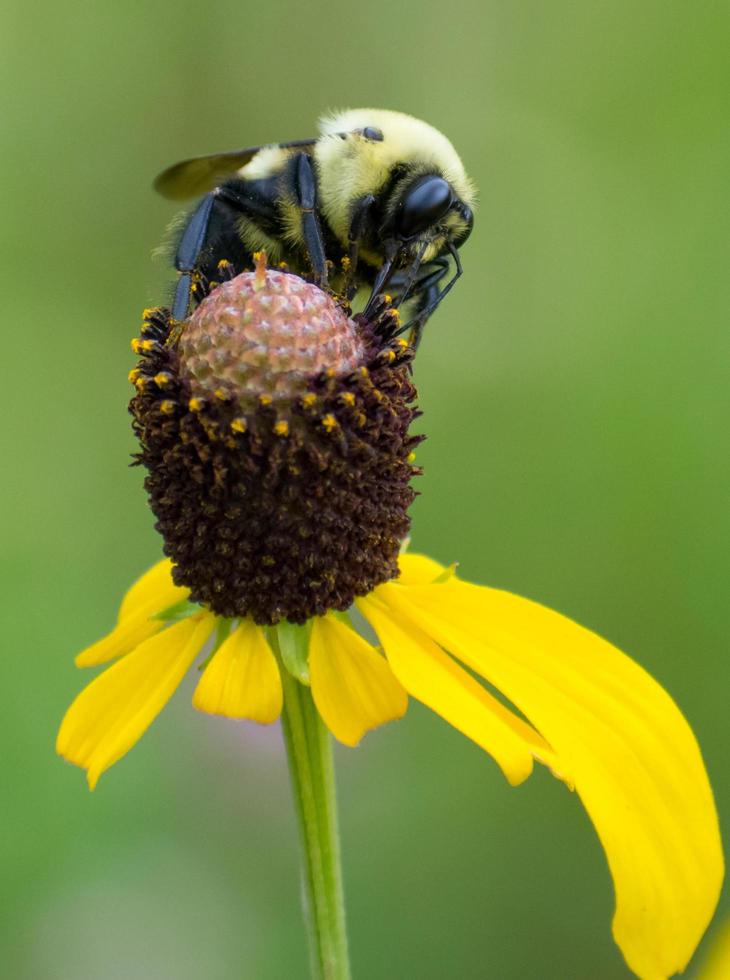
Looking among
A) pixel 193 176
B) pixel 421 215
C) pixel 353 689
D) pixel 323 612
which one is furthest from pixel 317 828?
pixel 193 176

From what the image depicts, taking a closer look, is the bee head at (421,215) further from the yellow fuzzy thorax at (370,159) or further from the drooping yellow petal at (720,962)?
the drooping yellow petal at (720,962)

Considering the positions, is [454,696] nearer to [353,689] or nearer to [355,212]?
[353,689]

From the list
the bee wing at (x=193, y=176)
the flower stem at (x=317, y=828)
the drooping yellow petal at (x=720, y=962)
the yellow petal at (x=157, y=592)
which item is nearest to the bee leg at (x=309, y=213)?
the bee wing at (x=193, y=176)

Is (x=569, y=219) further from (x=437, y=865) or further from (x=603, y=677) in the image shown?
(x=603, y=677)

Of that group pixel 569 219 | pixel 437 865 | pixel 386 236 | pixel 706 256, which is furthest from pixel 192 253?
pixel 569 219

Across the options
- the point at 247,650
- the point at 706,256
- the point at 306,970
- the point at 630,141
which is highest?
the point at 630,141

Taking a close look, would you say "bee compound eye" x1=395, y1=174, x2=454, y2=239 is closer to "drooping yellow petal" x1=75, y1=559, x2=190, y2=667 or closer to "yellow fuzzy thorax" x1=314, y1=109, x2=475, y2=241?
"yellow fuzzy thorax" x1=314, y1=109, x2=475, y2=241
